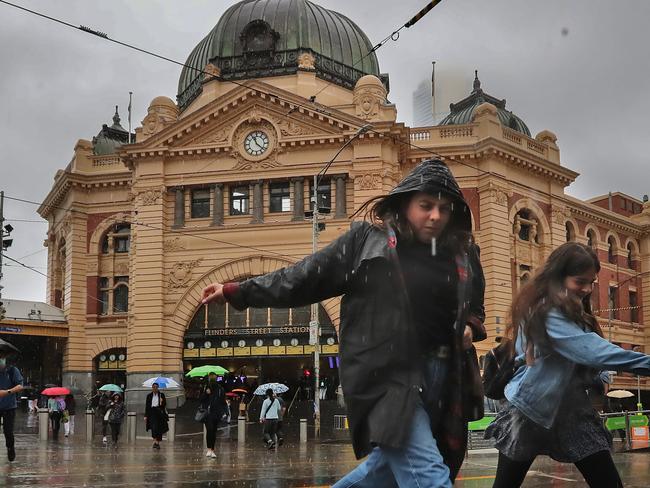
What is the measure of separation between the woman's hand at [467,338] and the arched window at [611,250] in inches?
2060

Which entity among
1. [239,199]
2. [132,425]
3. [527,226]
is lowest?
[132,425]

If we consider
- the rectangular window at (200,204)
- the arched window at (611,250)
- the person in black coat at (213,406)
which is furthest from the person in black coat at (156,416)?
the arched window at (611,250)

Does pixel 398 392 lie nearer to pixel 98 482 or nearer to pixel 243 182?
pixel 98 482

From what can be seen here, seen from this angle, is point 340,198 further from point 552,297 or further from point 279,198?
point 552,297

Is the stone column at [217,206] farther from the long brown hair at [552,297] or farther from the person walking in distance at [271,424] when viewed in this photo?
the long brown hair at [552,297]

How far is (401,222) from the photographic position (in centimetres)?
409

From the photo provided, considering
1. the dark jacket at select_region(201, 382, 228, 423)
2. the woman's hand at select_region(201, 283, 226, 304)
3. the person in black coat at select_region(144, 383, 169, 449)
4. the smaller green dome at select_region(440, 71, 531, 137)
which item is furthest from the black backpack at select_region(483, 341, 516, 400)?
the smaller green dome at select_region(440, 71, 531, 137)

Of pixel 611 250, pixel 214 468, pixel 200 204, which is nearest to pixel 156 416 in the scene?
pixel 214 468

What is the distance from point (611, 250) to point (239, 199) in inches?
1042

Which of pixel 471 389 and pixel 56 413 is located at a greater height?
pixel 471 389

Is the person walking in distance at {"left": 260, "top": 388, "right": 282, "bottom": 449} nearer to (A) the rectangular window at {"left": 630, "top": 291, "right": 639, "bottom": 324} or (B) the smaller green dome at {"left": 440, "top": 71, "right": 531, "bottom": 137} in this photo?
(B) the smaller green dome at {"left": 440, "top": 71, "right": 531, "bottom": 137}

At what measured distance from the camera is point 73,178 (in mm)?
46219

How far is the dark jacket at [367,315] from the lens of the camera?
3662 mm

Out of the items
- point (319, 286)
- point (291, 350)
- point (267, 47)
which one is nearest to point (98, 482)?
point (319, 286)
